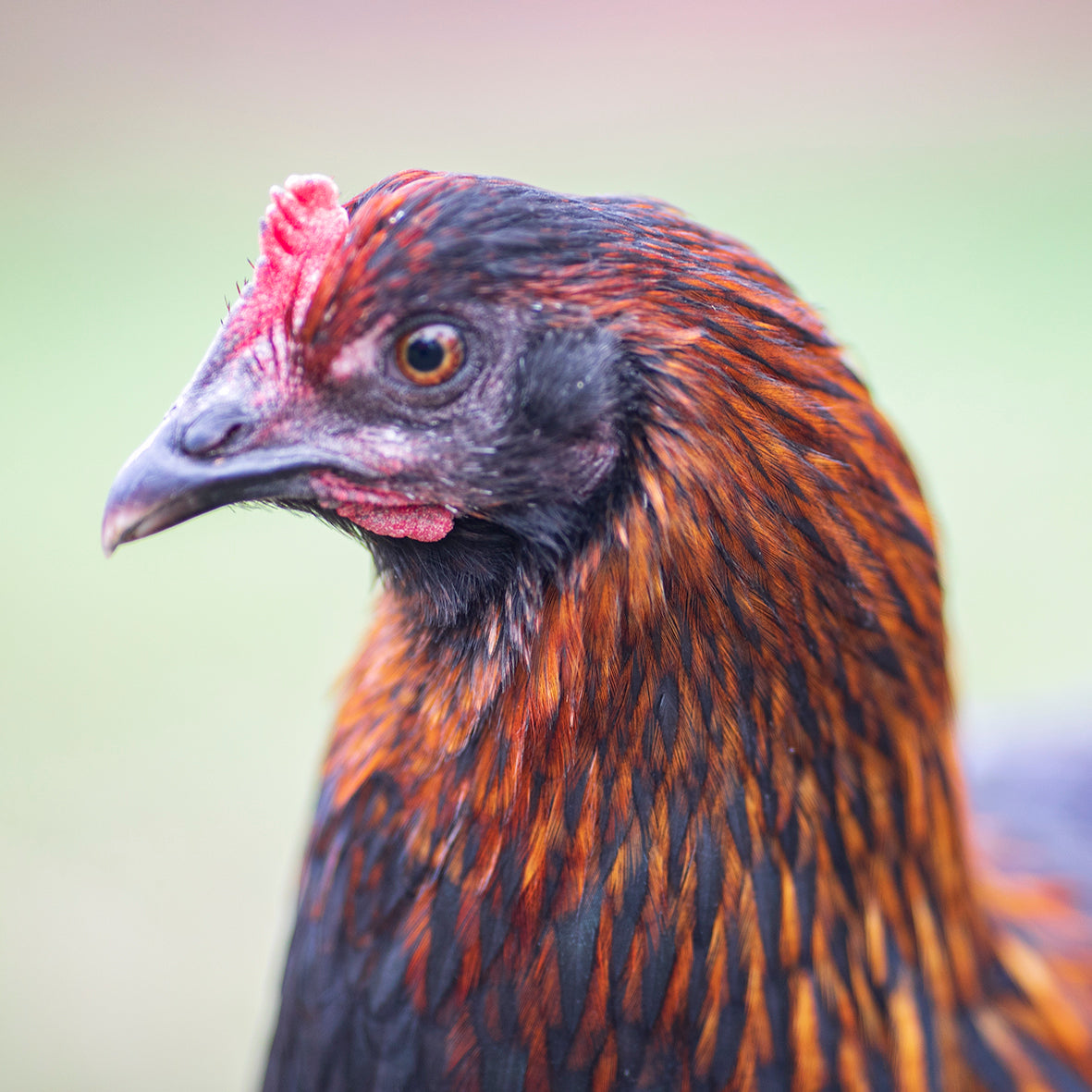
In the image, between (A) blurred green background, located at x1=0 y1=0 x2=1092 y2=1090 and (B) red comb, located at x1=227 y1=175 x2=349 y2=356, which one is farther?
(A) blurred green background, located at x1=0 y1=0 x2=1092 y2=1090

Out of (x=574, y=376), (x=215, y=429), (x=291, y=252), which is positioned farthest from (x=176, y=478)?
(x=574, y=376)

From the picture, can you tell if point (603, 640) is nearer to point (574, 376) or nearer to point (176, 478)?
point (574, 376)

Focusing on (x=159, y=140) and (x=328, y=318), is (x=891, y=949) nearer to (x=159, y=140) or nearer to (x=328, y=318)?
(x=328, y=318)

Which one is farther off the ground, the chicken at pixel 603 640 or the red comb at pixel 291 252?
the red comb at pixel 291 252

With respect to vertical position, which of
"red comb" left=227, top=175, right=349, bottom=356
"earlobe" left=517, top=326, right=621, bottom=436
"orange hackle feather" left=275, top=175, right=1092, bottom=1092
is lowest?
"orange hackle feather" left=275, top=175, right=1092, bottom=1092

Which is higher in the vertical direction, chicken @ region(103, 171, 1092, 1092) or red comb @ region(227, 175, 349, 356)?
red comb @ region(227, 175, 349, 356)

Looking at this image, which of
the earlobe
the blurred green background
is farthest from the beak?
the blurred green background

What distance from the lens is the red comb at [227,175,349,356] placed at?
1.49m

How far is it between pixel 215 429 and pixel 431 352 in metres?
0.30

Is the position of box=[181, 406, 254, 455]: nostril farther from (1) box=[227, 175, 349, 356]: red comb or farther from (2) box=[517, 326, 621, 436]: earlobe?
(2) box=[517, 326, 621, 436]: earlobe

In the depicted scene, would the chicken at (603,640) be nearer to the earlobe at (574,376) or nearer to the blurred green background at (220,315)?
the earlobe at (574,376)

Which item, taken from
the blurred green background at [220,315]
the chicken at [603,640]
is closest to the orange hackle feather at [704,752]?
the chicken at [603,640]

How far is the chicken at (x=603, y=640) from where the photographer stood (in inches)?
57.4

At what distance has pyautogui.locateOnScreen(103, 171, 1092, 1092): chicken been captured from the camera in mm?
1457
